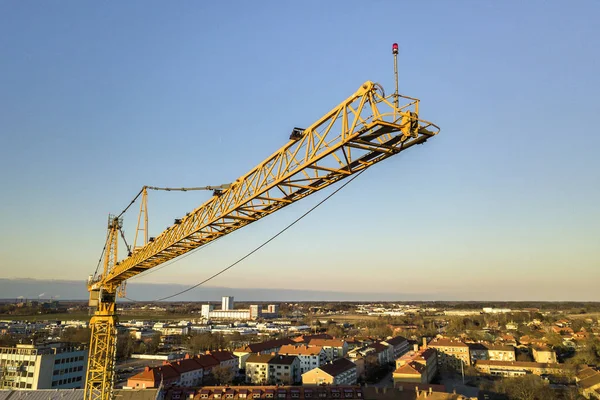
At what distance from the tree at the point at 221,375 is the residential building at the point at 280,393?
37.3ft

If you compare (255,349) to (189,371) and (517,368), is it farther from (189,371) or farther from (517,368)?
(517,368)

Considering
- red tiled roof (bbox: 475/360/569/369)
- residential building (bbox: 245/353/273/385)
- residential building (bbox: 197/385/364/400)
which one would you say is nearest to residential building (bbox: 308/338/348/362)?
residential building (bbox: 245/353/273/385)

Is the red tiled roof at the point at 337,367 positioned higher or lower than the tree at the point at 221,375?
higher

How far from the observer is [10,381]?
1382 inches

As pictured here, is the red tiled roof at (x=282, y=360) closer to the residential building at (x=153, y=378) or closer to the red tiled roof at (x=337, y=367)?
the red tiled roof at (x=337, y=367)

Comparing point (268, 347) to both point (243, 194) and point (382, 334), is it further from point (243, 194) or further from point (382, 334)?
point (243, 194)

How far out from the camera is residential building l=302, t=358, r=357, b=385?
127 ft

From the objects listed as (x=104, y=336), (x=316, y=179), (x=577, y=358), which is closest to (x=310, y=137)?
(x=316, y=179)

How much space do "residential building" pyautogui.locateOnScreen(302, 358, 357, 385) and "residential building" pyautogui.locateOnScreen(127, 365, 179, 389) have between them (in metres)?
13.0

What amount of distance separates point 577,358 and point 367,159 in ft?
194

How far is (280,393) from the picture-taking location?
3259 cm

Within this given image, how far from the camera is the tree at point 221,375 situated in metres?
43.7

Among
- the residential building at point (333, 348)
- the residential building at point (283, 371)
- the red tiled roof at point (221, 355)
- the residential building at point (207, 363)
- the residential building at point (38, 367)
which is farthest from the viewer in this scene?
the residential building at point (333, 348)

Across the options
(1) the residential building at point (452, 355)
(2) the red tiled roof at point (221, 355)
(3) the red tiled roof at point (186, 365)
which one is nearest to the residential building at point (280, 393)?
(3) the red tiled roof at point (186, 365)
